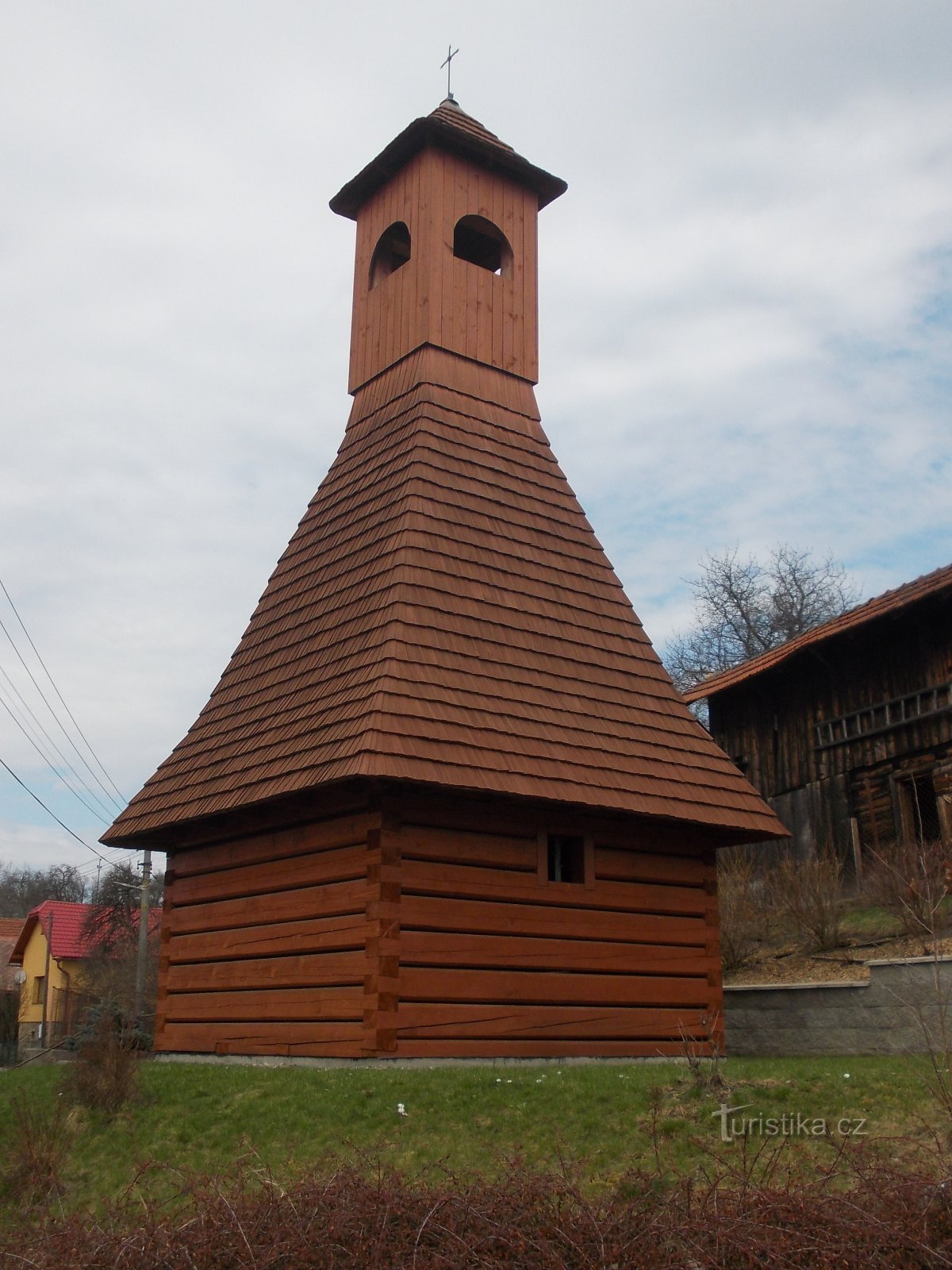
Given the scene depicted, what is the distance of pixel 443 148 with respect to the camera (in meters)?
16.0

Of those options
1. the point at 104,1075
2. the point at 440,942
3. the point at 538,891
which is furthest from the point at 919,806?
the point at 104,1075

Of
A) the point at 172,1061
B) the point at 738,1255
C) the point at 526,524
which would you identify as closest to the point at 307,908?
the point at 172,1061

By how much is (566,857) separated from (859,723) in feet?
34.0

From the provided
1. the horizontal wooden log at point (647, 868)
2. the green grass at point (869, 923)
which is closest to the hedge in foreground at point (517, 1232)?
the horizontal wooden log at point (647, 868)

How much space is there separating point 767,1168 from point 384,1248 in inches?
102

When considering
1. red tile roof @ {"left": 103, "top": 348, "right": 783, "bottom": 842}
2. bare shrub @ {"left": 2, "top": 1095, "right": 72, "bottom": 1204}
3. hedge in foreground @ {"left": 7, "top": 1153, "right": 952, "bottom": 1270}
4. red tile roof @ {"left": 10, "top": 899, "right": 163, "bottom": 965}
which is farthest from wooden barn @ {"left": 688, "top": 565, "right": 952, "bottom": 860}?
red tile roof @ {"left": 10, "top": 899, "right": 163, "bottom": 965}

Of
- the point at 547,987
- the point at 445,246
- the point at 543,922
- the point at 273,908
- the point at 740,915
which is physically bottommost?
the point at 547,987

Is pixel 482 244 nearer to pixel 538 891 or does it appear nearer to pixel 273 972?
pixel 538 891

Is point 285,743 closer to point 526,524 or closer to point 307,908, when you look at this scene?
point 307,908

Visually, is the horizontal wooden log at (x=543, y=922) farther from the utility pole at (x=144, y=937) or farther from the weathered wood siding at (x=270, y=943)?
the utility pole at (x=144, y=937)

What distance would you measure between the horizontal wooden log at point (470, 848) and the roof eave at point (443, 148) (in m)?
9.11

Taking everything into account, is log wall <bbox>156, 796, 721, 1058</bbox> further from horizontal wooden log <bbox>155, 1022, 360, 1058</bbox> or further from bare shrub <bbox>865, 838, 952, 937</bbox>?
bare shrub <bbox>865, 838, 952, 937</bbox>

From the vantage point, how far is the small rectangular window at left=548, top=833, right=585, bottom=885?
12.4 metres

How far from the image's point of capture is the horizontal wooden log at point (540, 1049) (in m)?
10.8
